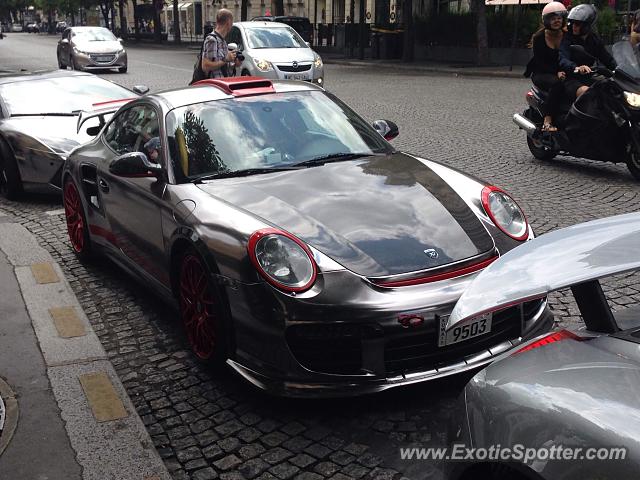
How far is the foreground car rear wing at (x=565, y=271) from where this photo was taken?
1.83m

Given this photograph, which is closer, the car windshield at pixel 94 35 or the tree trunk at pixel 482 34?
the tree trunk at pixel 482 34

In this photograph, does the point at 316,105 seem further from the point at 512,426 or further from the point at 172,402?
the point at 512,426

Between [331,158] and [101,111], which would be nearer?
[331,158]

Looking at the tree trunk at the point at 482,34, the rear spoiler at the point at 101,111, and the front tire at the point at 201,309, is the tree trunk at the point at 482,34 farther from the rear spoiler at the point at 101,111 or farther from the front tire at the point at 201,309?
the front tire at the point at 201,309

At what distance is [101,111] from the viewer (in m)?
8.67

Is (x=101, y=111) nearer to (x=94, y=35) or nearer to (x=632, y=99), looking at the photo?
(x=632, y=99)

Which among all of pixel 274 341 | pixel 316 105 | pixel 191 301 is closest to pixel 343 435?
pixel 274 341

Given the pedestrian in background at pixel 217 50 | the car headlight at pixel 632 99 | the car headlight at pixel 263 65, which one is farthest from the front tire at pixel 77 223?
the car headlight at pixel 263 65

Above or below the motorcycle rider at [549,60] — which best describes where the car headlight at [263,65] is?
below

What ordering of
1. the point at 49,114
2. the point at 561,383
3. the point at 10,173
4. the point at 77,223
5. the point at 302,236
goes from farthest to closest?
the point at 49,114, the point at 10,173, the point at 77,223, the point at 302,236, the point at 561,383

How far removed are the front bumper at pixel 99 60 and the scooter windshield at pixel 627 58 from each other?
22.6 meters

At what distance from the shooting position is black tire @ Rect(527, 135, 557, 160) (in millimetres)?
9547

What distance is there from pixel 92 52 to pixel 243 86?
24967mm

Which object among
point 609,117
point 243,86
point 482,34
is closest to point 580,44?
point 609,117
